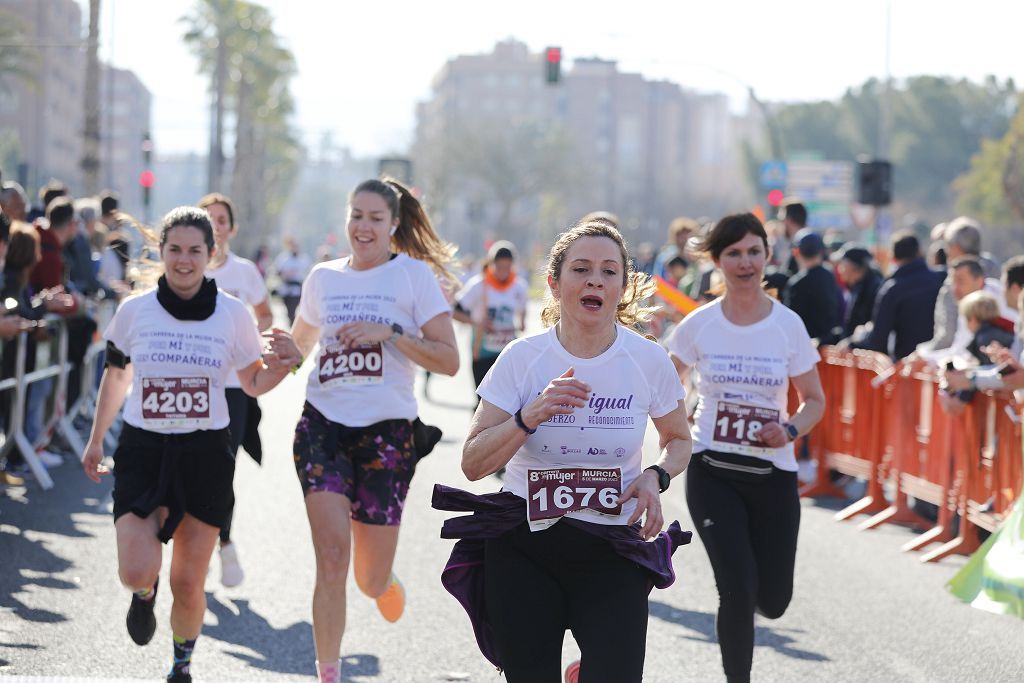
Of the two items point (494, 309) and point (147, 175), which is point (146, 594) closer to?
point (494, 309)

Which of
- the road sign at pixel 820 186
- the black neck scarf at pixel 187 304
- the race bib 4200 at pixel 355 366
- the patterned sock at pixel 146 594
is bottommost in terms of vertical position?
the patterned sock at pixel 146 594

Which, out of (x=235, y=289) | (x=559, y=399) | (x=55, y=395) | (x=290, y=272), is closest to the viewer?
(x=559, y=399)

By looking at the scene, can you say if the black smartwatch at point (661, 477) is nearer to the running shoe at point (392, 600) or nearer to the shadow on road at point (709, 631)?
the running shoe at point (392, 600)

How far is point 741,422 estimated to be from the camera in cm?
594

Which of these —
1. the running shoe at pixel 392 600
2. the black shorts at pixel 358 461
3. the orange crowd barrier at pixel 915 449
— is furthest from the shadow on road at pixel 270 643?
the orange crowd barrier at pixel 915 449

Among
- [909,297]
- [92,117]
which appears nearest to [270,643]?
[909,297]

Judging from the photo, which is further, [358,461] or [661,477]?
[358,461]

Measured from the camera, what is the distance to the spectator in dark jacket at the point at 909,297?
11.9m

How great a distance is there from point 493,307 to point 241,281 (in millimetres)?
6225

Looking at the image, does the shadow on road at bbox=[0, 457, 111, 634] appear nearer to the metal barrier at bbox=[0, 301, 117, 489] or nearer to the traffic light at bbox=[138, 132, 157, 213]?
the metal barrier at bbox=[0, 301, 117, 489]

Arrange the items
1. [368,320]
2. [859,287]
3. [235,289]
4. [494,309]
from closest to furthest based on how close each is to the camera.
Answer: [368,320], [235,289], [859,287], [494,309]

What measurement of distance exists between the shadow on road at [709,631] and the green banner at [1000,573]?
3.60 feet

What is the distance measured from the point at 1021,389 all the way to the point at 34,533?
5.95 m

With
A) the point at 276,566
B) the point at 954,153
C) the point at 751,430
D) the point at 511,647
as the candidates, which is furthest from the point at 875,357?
the point at 954,153
